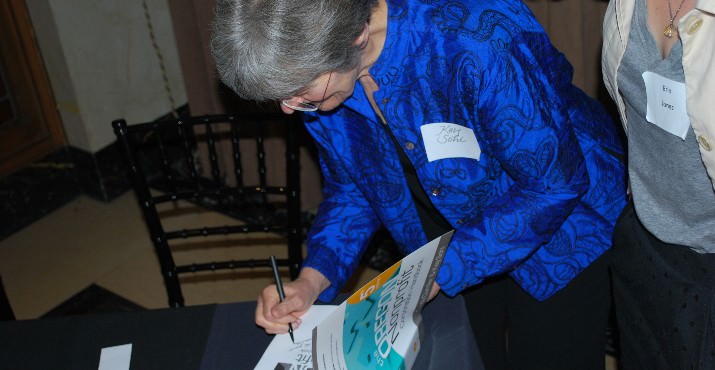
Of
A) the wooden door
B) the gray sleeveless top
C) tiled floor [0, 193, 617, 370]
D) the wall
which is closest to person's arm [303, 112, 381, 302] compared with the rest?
the gray sleeveless top

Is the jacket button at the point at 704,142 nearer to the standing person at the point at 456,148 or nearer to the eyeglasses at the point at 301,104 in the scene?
the standing person at the point at 456,148

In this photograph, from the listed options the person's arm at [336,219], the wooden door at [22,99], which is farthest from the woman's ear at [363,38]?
the wooden door at [22,99]

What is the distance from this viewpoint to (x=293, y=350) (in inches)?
58.9

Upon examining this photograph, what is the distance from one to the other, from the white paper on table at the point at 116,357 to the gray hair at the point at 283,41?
596mm

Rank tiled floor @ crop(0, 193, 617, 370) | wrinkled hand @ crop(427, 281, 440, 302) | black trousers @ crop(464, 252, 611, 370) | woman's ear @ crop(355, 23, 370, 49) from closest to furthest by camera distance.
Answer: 1. woman's ear @ crop(355, 23, 370, 49)
2. wrinkled hand @ crop(427, 281, 440, 302)
3. black trousers @ crop(464, 252, 611, 370)
4. tiled floor @ crop(0, 193, 617, 370)

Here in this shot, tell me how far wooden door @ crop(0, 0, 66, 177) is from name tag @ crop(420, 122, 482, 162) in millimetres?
2402

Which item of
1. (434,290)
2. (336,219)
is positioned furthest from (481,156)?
(336,219)

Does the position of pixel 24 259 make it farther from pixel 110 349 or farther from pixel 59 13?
pixel 110 349

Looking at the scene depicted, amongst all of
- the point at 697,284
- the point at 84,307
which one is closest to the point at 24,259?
the point at 84,307

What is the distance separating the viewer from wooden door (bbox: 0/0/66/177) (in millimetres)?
3275

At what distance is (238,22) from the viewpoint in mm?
1277

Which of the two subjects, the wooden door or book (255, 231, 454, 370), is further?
the wooden door

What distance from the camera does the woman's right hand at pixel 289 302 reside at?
59.9 inches

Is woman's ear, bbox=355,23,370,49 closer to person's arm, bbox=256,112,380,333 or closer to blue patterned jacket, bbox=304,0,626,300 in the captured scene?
blue patterned jacket, bbox=304,0,626,300
